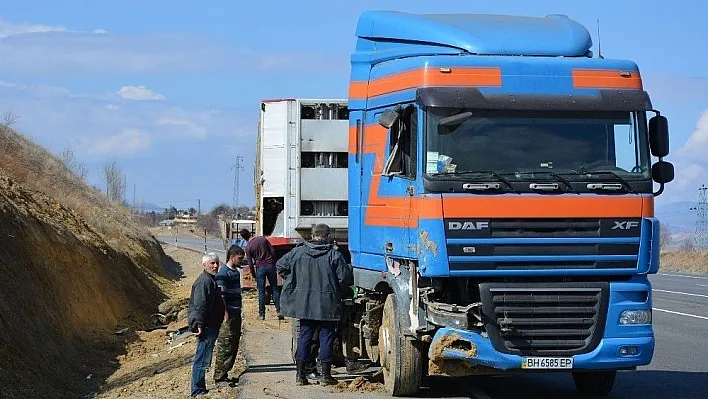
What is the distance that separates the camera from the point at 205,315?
37.8 ft

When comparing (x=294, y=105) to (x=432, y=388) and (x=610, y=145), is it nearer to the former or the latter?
(x=432, y=388)

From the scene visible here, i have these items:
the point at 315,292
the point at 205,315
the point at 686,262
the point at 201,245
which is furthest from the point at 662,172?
the point at 201,245

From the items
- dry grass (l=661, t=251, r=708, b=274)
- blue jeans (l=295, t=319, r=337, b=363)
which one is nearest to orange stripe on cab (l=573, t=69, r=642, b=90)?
blue jeans (l=295, t=319, r=337, b=363)

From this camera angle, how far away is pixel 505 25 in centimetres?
1105

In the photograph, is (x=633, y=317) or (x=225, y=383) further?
(x=225, y=383)

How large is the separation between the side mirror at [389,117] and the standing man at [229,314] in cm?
279

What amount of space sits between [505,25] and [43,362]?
8.87 metres

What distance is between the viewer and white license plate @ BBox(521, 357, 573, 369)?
383 inches

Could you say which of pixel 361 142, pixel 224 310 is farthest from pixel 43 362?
pixel 361 142

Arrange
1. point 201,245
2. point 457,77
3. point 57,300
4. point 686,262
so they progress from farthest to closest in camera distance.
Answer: point 201,245
point 686,262
point 57,300
point 457,77

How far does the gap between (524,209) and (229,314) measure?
14.5ft

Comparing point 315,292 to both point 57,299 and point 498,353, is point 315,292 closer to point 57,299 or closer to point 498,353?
point 498,353

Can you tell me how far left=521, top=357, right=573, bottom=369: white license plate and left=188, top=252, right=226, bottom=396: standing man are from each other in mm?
3674

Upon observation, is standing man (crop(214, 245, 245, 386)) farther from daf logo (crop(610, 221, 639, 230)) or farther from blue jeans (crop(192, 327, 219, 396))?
daf logo (crop(610, 221, 639, 230))
